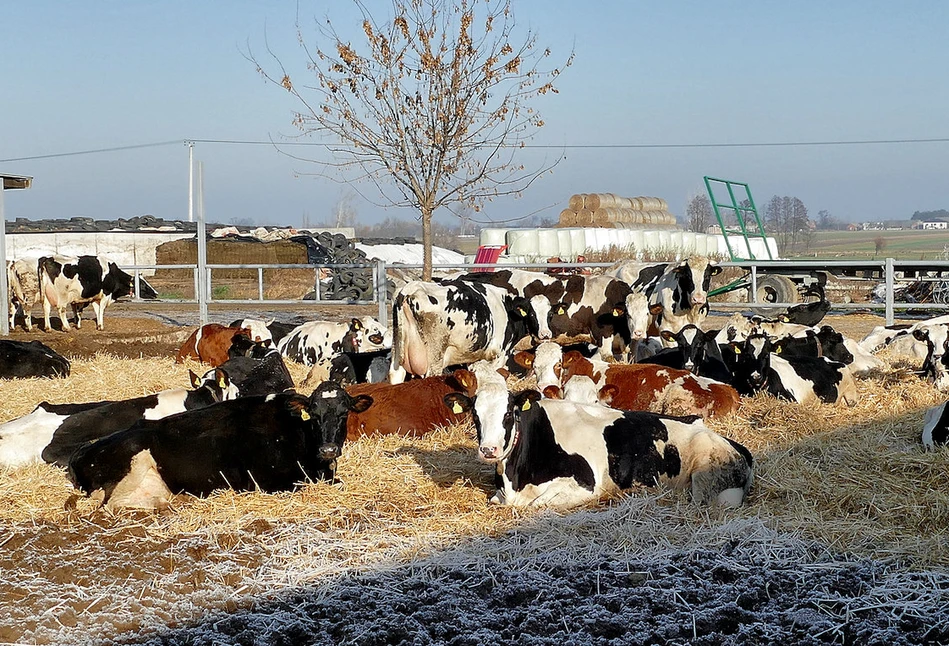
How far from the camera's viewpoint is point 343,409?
6.36 m

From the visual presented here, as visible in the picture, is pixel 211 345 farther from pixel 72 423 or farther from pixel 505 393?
pixel 505 393

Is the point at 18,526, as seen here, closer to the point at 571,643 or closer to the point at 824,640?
the point at 571,643

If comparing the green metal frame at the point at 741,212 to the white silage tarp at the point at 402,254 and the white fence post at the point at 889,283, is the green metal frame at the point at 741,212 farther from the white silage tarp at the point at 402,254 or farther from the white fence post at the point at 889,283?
the white silage tarp at the point at 402,254

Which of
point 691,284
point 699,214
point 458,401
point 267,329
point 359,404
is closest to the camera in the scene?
point 458,401

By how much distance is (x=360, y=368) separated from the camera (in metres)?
10.5

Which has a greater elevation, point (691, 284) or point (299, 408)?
point (691, 284)

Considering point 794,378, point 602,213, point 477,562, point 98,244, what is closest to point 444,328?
point 794,378

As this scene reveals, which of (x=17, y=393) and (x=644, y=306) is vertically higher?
(x=644, y=306)

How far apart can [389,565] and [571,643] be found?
1.22 meters

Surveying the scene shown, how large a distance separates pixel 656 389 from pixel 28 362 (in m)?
6.87

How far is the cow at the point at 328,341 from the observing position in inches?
476

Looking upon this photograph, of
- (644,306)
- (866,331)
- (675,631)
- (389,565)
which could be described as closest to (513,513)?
(389,565)

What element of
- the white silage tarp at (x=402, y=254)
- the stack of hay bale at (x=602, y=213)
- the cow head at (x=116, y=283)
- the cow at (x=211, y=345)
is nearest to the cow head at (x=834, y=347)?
the cow at (x=211, y=345)

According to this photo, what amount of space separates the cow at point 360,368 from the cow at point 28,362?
3110 mm
